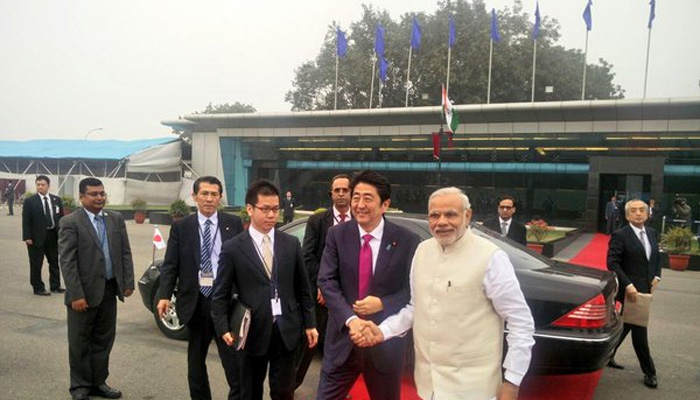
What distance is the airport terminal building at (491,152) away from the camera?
2170cm

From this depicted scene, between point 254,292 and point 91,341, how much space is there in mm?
2082

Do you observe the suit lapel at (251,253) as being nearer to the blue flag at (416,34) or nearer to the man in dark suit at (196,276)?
the man in dark suit at (196,276)

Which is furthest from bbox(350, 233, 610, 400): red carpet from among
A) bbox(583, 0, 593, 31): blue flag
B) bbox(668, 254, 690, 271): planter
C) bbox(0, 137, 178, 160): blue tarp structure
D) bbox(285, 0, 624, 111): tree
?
bbox(285, 0, 624, 111): tree

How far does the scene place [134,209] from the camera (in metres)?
23.8

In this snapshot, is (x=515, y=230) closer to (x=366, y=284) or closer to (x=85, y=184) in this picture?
(x=366, y=284)

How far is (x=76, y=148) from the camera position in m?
34.9

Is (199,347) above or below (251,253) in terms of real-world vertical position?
below

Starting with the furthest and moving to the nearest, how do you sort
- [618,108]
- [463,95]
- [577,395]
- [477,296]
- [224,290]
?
[463,95] → [618,108] → [577,395] → [224,290] → [477,296]

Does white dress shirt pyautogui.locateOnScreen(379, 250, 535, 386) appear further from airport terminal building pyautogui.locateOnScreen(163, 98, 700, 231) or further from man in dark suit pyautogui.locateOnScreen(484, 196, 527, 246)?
airport terminal building pyautogui.locateOnScreen(163, 98, 700, 231)

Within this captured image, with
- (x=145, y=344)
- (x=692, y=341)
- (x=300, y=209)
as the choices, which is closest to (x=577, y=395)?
(x=692, y=341)

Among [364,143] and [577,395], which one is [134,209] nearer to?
[364,143]

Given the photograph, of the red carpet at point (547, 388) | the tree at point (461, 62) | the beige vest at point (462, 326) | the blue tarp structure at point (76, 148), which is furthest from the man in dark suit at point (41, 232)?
the tree at point (461, 62)

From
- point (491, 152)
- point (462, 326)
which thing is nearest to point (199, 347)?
point (462, 326)

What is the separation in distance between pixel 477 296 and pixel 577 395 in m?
3.03
